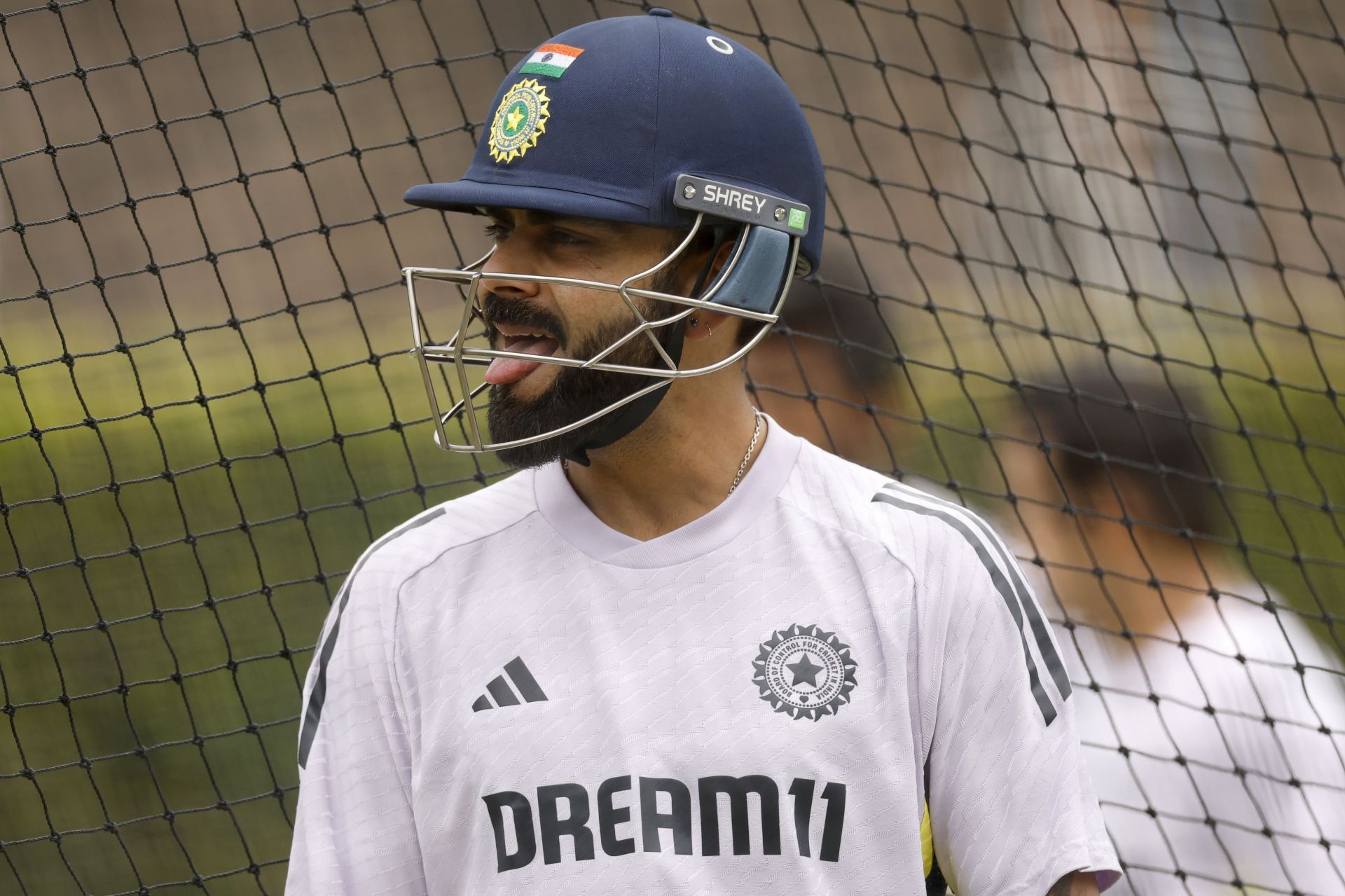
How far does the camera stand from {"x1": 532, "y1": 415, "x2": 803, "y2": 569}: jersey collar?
5.19 feet

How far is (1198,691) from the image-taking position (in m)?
3.18

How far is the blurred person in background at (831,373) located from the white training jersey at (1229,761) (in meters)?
0.85

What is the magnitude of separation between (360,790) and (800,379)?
9.36ft

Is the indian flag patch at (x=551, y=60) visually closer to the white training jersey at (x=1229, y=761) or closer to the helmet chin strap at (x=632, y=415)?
the helmet chin strap at (x=632, y=415)

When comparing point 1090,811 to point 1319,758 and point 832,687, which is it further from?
point 1319,758

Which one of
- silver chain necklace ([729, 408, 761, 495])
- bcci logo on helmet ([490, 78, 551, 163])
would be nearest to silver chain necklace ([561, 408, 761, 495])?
silver chain necklace ([729, 408, 761, 495])

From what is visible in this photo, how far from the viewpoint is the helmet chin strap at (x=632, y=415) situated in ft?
5.22

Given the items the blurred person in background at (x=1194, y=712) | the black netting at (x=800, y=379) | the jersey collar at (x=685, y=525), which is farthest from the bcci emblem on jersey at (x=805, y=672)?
the blurred person in background at (x=1194, y=712)

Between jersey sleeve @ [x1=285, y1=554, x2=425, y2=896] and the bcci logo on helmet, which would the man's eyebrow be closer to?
the bcci logo on helmet

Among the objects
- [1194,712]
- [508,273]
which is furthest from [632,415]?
[1194,712]

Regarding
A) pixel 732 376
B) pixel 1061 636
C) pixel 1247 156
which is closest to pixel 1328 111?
pixel 1247 156

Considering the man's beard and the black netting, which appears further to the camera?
the black netting

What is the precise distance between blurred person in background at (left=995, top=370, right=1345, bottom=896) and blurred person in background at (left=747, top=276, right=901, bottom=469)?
624mm

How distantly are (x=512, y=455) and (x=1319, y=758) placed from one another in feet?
8.31
